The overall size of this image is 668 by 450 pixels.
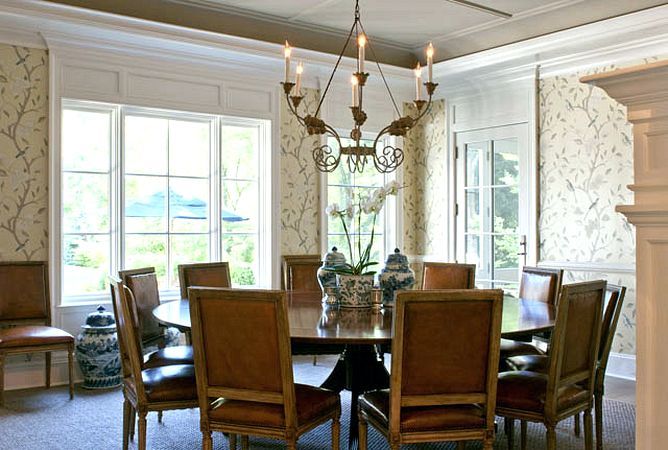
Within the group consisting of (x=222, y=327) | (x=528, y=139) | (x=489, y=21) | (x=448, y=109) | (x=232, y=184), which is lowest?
(x=222, y=327)

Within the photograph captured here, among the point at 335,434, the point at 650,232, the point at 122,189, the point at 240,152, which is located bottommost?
the point at 335,434

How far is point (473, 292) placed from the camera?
93.0 inches

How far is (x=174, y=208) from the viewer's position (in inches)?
207

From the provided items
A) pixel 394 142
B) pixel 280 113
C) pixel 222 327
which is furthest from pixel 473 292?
pixel 394 142

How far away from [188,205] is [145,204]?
1.15 feet

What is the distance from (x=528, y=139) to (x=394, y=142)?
51.7 inches

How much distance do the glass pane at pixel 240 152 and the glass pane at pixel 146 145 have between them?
19.9 inches

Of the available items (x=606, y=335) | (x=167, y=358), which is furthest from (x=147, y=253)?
(x=606, y=335)

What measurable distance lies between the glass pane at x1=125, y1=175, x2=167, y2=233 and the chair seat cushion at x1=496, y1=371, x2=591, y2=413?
316cm

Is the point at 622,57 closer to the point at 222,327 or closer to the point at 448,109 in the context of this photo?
the point at 448,109

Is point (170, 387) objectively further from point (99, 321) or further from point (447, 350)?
point (99, 321)

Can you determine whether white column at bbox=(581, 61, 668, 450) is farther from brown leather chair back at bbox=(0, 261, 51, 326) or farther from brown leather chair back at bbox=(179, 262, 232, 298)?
brown leather chair back at bbox=(0, 261, 51, 326)

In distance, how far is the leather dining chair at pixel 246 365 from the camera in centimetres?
242

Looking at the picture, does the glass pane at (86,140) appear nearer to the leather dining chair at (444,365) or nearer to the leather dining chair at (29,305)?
the leather dining chair at (29,305)
